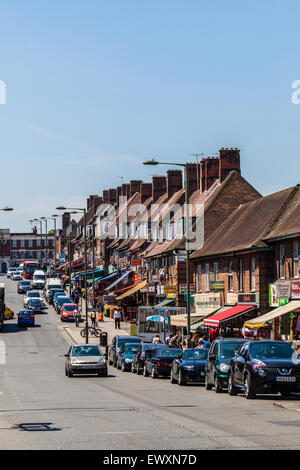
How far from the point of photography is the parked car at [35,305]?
84750 mm

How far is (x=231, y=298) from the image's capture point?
4738 cm

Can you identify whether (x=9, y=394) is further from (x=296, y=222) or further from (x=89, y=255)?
(x=89, y=255)

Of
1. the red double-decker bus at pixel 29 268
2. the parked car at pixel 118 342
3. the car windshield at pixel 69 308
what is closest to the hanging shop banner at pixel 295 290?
the parked car at pixel 118 342

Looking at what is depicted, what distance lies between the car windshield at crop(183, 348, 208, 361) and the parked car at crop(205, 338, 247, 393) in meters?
2.60

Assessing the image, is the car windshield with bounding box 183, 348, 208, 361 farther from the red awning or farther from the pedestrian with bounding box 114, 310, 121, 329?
the pedestrian with bounding box 114, 310, 121, 329

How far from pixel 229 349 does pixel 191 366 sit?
3247 millimetres

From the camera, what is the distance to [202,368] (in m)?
29.6

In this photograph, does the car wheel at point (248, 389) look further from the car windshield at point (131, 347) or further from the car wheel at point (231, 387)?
the car windshield at point (131, 347)

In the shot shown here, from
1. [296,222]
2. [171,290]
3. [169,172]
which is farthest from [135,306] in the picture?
[296,222]

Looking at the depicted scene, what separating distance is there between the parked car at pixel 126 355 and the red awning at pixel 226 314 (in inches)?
148

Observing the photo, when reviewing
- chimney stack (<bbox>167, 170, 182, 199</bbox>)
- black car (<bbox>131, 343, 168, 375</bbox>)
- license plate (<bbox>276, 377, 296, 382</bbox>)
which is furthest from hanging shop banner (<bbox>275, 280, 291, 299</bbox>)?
chimney stack (<bbox>167, 170, 182, 199</bbox>)

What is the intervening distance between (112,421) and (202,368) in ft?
42.7

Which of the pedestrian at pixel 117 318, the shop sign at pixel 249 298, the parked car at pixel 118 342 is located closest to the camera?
the parked car at pixel 118 342

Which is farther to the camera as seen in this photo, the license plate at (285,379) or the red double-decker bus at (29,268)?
the red double-decker bus at (29,268)
